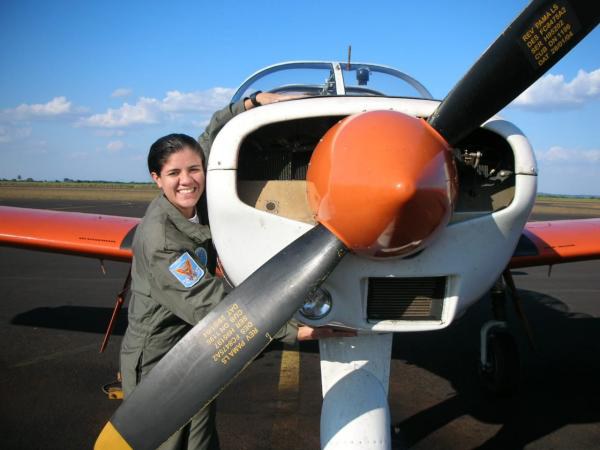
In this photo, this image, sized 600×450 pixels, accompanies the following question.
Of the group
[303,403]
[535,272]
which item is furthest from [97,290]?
[535,272]

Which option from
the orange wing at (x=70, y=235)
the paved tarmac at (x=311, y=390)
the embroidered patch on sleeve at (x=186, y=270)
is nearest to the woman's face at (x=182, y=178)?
the embroidered patch on sleeve at (x=186, y=270)

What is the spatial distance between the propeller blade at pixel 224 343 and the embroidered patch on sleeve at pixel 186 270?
29cm

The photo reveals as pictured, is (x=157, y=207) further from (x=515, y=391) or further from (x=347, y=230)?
(x=515, y=391)

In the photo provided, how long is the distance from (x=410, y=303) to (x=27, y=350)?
432 centimetres

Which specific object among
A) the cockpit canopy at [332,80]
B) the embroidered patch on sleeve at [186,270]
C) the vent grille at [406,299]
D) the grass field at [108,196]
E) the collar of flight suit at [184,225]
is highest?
the cockpit canopy at [332,80]

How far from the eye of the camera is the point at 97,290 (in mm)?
7570

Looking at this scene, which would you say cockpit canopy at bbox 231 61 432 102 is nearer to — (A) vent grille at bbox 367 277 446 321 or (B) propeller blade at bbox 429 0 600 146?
(B) propeller blade at bbox 429 0 600 146

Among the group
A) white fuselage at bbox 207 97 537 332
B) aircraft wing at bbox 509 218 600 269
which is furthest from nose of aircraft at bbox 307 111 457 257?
aircraft wing at bbox 509 218 600 269

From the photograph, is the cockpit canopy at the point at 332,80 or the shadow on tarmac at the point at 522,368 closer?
the cockpit canopy at the point at 332,80

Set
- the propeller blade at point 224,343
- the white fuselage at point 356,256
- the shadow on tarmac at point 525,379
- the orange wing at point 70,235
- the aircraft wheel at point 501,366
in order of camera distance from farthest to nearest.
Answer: the orange wing at point 70,235, the aircraft wheel at point 501,366, the shadow on tarmac at point 525,379, the white fuselage at point 356,256, the propeller blade at point 224,343

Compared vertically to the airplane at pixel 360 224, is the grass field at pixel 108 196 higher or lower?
lower

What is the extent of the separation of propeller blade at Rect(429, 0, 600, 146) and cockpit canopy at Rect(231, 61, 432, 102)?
4.39 feet

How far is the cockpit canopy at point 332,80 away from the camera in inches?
130

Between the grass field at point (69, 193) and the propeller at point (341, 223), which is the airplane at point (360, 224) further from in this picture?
the grass field at point (69, 193)
